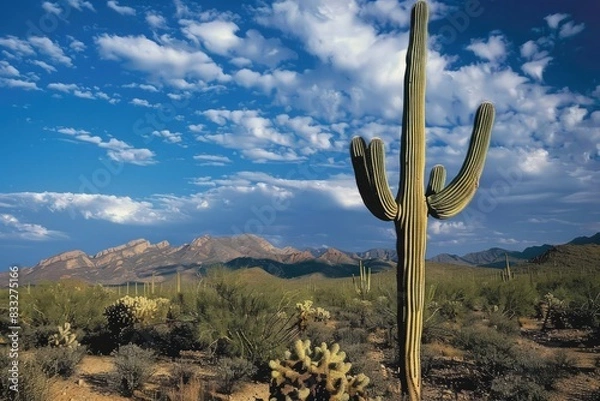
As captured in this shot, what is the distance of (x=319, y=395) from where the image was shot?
5727mm

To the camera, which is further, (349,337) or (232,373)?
(349,337)

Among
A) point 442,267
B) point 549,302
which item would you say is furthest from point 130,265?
point 549,302

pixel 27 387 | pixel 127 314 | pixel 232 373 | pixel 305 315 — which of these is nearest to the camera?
pixel 27 387

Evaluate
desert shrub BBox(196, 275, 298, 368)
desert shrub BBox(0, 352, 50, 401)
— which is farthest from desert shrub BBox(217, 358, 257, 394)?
desert shrub BBox(0, 352, 50, 401)

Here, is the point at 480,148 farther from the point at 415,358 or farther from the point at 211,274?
the point at 211,274

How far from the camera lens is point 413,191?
7191 mm

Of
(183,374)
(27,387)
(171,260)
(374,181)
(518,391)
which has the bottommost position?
(518,391)

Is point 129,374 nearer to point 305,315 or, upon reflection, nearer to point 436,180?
point 436,180

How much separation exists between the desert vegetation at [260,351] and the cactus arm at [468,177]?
2605 millimetres

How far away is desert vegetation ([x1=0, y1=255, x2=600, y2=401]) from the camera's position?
701 centimetres

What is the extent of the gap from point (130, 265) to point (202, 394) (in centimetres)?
16617

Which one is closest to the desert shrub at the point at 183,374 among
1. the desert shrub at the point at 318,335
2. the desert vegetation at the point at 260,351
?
the desert vegetation at the point at 260,351

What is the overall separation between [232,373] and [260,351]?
1486 millimetres

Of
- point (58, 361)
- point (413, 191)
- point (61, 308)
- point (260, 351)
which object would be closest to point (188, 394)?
point (260, 351)
